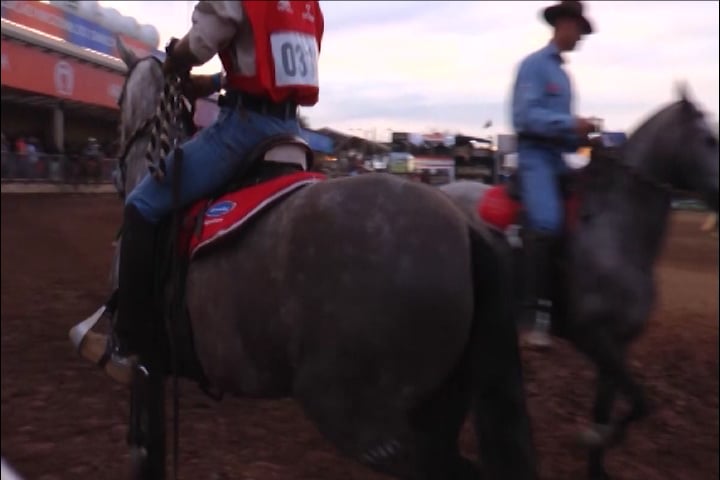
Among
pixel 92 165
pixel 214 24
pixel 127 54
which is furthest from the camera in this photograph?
pixel 92 165

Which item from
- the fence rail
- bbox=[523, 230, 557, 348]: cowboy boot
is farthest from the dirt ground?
the fence rail

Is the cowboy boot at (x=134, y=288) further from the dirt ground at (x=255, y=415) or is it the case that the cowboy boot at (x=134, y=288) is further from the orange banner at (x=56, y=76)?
the orange banner at (x=56, y=76)

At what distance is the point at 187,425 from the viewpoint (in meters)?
6.02

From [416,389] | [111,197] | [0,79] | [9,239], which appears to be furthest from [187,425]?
[0,79]

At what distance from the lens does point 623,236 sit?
511 centimetres

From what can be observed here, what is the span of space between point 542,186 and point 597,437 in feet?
5.42

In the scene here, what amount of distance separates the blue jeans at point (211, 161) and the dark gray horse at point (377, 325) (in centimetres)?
35

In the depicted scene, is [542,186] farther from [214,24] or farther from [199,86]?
[214,24]

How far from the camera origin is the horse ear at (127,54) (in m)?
4.53

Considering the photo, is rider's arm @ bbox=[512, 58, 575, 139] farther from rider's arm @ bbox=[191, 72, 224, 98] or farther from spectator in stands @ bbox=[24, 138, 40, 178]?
spectator in stands @ bbox=[24, 138, 40, 178]

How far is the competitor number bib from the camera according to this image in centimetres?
333

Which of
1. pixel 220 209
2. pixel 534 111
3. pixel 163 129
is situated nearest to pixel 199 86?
pixel 163 129

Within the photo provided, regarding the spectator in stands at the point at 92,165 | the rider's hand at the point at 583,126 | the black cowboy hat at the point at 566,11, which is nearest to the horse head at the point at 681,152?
the rider's hand at the point at 583,126

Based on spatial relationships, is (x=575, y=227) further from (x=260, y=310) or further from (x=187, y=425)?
(x=187, y=425)
